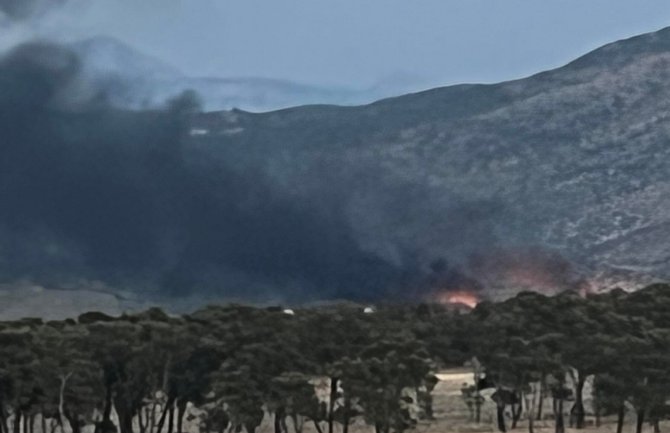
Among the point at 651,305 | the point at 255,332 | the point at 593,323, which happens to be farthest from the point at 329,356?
the point at 651,305

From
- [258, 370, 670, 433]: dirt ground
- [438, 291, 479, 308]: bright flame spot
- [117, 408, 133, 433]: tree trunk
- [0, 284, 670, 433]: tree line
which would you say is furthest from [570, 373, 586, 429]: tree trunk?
[438, 291, 479, 308]: bright flame spot

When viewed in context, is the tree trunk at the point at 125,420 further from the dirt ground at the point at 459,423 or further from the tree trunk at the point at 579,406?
the tree trunk at the point at 579,406

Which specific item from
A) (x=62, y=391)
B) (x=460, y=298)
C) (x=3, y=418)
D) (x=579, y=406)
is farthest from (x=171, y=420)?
(x=460, y=298)

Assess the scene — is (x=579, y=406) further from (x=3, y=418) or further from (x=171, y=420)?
(x=3, y=418)

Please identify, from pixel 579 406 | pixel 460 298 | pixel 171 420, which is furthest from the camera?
pixel 460 298

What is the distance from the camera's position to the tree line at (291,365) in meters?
71.9

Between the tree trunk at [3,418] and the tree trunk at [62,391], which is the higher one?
the tree trunk at [62,391]

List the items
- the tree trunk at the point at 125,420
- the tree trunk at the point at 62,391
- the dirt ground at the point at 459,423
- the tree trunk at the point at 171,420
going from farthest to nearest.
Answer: the dirt ground at the point at 459,423
the tree trunk at the point at 171,420
the tree trunk at the point at 125,420
the tree trunk at the point at 62,391

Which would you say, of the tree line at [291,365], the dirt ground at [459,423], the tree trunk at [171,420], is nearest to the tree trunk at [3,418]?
the tree line at [291,365]

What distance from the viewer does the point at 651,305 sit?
95438 millimetres

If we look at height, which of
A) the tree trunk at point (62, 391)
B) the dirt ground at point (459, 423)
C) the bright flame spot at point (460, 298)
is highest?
the bright flame spot at point (460, 298)

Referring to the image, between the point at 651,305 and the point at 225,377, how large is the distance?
36416 millimetres

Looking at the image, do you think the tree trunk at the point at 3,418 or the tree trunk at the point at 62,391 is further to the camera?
the tree trunk at the point at 3,418

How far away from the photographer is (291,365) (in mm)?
76250
